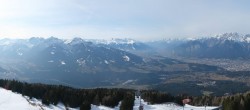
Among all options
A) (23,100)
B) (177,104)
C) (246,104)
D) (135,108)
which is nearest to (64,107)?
(23,100)

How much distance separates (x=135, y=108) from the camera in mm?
159750

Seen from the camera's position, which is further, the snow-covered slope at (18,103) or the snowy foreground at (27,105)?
the snowy foreground at (27,105)

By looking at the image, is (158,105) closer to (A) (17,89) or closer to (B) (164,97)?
(B) (164,97)

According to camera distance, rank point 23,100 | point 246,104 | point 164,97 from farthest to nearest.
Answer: point 164,97 < point 23,100 < point 246,104

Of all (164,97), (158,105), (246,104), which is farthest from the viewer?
(164,97)

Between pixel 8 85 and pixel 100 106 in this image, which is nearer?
pixel 100 106

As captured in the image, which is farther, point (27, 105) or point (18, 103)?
point (18, 103)

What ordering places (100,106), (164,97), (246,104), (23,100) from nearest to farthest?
(246,104) < (23,100) < (100,106) < (164,97)

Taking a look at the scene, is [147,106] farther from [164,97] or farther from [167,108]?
[164,97]

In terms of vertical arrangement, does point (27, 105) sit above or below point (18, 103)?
below

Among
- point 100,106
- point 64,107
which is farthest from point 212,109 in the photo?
point 64,107

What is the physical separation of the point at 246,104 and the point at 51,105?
2755 inches

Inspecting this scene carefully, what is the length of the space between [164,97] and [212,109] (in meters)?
32.2

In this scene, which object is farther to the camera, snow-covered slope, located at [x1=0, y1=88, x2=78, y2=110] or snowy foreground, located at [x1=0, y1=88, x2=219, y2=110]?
snowy foreground, located at [x1=0, y1=88, x2=219, y2=110]
